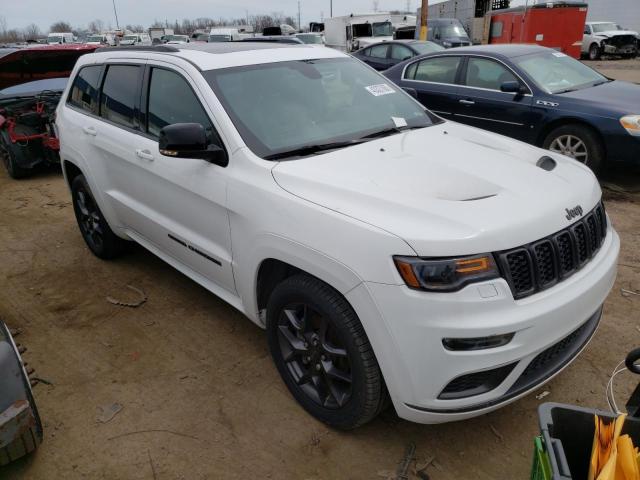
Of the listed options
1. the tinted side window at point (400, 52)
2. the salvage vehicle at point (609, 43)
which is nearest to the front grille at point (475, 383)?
the tinted side window at point (400, 52)

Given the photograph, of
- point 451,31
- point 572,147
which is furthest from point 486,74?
point 451,31

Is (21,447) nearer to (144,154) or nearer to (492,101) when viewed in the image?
(144,154)

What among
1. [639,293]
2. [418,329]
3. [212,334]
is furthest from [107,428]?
[639,293]

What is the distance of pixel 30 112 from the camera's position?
7.41 m

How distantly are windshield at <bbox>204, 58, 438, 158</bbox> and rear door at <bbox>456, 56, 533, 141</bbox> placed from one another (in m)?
3.22

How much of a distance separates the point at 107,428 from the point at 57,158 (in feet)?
20.5

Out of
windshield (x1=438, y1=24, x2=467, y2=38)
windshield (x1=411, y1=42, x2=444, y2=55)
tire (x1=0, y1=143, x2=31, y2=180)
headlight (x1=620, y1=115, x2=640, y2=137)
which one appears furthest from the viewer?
windshield (x1=438, y1=24, x2=467, y2=38)

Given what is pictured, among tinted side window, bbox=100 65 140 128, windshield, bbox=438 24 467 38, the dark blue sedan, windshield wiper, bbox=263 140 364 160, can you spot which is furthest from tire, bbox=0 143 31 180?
windshield, bbox=438 24 467 38

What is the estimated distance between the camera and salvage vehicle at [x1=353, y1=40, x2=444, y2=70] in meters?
12.5

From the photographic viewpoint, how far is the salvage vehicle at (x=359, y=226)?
6.57 feet

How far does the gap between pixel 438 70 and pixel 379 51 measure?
7.03 meters

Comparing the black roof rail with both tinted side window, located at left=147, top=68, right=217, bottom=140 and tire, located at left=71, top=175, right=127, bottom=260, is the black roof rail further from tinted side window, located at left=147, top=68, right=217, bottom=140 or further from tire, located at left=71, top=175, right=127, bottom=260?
tire, located at left=71, top=175, right=127, bottom=260

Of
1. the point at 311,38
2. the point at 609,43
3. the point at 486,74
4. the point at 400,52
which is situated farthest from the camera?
the point at 609,43

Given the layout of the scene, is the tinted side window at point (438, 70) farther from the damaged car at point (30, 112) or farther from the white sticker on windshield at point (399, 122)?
the damaged car at point (30, 112)
